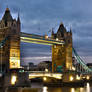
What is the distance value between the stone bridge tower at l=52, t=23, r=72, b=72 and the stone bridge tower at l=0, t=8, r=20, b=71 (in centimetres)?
1122

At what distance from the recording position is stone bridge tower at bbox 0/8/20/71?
92.1ft

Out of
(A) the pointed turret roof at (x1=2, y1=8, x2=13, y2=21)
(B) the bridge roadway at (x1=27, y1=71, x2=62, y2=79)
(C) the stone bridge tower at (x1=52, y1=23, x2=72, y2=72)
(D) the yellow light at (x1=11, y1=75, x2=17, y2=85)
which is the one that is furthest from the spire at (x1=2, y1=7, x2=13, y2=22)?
(C) the stone bridge tower at (x1=52, y1=23, x2=72, y2=72)

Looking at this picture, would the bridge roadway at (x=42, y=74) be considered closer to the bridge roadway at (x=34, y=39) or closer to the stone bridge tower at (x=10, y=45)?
the stone bridge tower at (x=10, y=45)

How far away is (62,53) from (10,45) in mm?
13284

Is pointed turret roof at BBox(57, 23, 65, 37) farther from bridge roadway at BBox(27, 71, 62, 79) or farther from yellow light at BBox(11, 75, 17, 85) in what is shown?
yellow light at BBox(11, 75, 17, 85)

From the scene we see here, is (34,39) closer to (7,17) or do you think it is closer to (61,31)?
(7,17)

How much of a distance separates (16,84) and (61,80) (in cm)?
1062

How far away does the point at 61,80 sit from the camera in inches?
1371

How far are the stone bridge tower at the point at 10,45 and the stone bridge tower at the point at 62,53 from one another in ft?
36.8

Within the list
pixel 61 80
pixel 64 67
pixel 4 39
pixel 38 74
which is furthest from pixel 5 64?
pixel 64 67

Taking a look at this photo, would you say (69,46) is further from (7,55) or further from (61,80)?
(7,55)

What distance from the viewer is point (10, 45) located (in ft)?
92.8

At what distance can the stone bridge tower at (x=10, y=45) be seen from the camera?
92.1 feet

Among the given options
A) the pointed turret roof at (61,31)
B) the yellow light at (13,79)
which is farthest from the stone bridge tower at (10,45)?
the pointed turret roof at (61,31)
